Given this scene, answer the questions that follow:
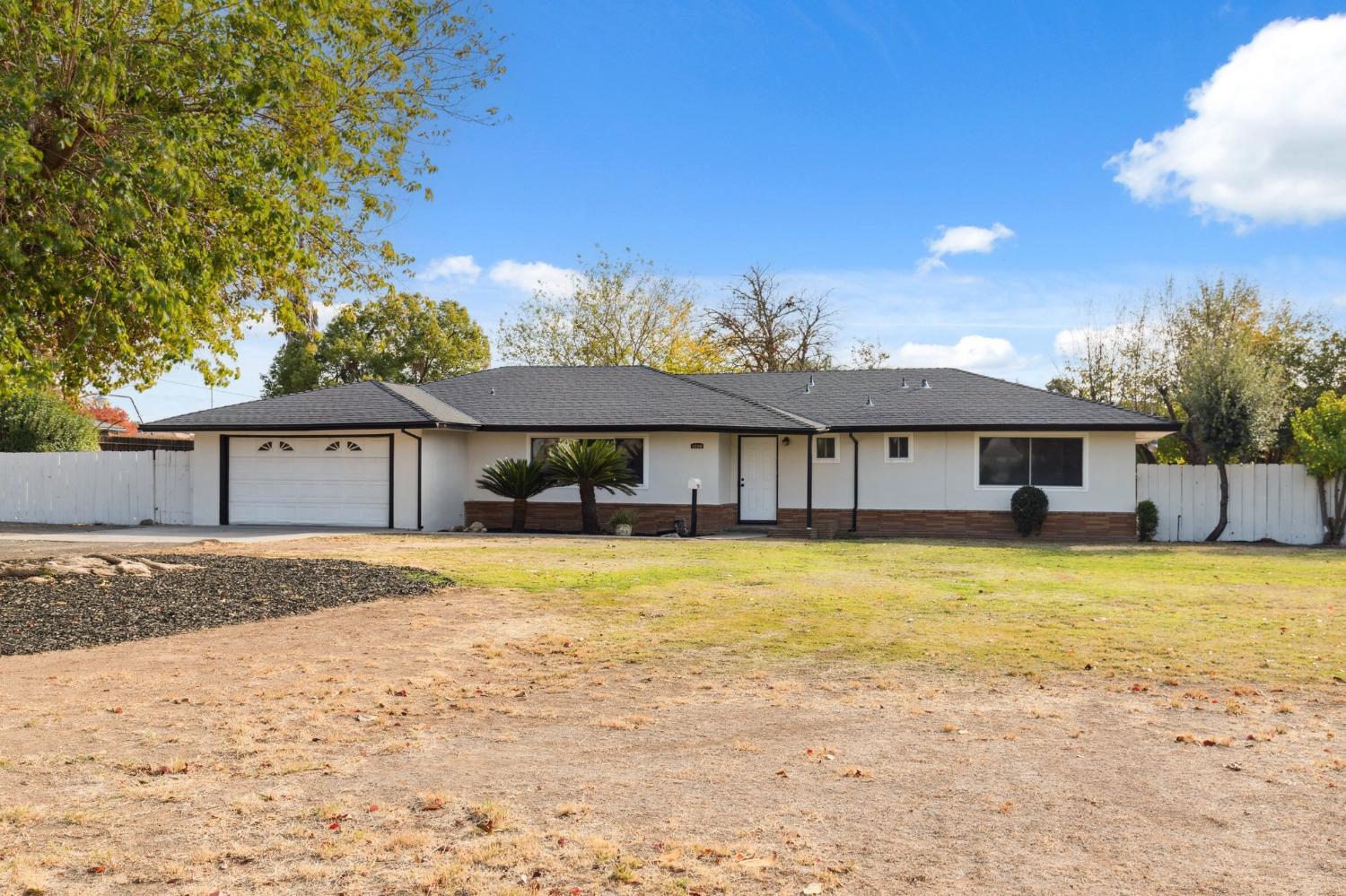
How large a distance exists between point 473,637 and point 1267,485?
20000 millimetres

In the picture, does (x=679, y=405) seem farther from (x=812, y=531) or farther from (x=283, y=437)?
(x=283, y=437)

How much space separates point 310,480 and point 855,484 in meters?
12.7

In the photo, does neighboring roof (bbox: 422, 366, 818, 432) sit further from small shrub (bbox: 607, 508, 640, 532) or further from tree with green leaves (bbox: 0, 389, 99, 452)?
tree with green leaves (bbox: 0, 389, 99, 452)

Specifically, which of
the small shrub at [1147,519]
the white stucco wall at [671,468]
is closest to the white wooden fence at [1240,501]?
the small shrub at [1147,519]

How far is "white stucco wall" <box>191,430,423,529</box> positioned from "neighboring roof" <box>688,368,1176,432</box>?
28.7 ft

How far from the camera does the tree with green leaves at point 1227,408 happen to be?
2200cm

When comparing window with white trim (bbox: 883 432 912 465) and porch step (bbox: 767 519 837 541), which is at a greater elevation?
window with white trim (bbox: 883 432 912 465)

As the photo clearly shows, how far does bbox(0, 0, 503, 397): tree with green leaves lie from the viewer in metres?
8.82

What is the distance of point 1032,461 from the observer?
22484 mm

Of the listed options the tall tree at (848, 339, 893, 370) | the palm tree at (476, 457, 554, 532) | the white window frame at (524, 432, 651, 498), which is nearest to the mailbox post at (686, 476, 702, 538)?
the white window frame at (524, 432, 651, 498)

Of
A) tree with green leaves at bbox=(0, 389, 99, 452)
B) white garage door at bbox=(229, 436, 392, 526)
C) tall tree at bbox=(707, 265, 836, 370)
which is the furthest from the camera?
tall tree at bbox=(707, 265, 836, 370)

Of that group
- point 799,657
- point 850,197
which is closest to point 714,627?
point 799,657

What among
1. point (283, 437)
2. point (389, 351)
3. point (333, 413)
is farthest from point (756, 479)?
point (389, 351)

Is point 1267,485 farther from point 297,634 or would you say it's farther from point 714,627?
point 297,634
